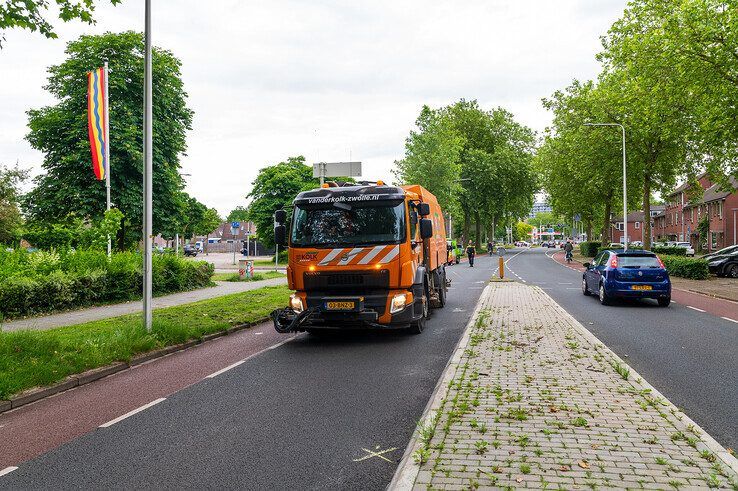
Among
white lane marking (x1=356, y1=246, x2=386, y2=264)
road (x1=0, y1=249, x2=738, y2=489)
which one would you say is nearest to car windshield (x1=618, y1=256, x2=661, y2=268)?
road (x1=0, y1=249, x2=738, y2=489)

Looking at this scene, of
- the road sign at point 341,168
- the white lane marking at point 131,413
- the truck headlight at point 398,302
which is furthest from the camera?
the road sign at point 341,168

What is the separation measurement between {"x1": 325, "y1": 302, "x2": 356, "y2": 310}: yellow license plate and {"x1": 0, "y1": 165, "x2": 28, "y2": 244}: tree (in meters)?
32.2

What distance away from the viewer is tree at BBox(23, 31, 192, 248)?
902 inches

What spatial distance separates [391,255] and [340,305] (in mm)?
1253

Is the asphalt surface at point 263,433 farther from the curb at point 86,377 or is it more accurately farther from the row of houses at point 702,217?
the row of houses at point 702,217

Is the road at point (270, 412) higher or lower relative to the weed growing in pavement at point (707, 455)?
lower

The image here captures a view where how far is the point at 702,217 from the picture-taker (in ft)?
212

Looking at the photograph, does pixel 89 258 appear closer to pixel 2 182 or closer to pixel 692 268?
pixel 692 268

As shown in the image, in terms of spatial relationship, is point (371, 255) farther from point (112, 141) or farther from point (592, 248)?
point (592, 248)

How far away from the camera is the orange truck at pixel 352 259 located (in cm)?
902

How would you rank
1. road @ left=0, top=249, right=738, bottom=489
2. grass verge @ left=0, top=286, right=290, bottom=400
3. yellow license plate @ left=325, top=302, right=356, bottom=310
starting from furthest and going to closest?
yellow license plate @ left=325, top=302, right=356, bottom=310 → grass verge @ left=0, top=286, right=290, bottom=400 → road @ left=0, top=249, right=738, bottom=489

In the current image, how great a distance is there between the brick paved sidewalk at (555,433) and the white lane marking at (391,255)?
221cm

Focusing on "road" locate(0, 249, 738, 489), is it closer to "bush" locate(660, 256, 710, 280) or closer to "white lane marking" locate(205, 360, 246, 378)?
"white lane marking" locate(205, 360, 246, 378)

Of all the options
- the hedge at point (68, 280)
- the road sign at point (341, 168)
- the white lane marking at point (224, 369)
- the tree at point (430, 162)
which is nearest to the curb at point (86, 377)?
the white lane marking at point (224, 369)
